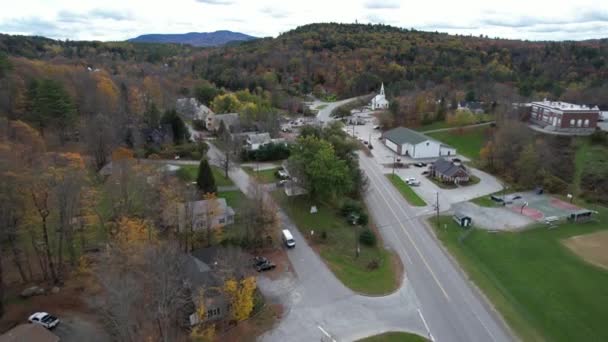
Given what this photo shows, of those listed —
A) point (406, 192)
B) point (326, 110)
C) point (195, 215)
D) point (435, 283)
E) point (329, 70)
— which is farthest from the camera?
point (329, 70)

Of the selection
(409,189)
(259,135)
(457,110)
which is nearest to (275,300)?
(409,189)

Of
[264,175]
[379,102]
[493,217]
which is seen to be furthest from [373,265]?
[379,102]

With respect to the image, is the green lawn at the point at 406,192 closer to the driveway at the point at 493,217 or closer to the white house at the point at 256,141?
the driveway at the point at 493,217

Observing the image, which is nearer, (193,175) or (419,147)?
(193,175)

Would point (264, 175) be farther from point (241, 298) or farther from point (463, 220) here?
point (241, 298)

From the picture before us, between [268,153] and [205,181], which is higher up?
[205,181]

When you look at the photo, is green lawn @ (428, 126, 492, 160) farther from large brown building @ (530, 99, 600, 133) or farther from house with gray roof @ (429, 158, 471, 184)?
house with gray roof @ (429, 158, 471, 184)
